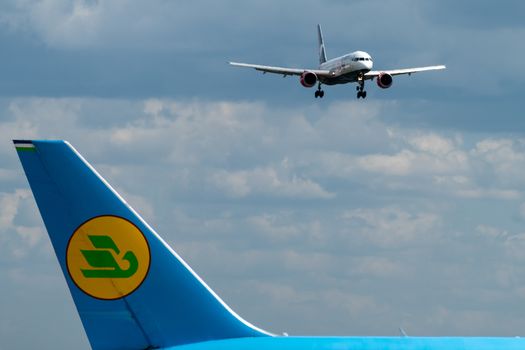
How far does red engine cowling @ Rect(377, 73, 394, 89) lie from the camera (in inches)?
5118

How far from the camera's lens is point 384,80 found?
131m

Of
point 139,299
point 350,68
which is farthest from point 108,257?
point 350,68

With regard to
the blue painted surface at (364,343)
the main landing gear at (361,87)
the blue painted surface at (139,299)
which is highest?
the main landing gear at (361,87)

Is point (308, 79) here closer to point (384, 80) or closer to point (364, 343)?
point (384, 80)

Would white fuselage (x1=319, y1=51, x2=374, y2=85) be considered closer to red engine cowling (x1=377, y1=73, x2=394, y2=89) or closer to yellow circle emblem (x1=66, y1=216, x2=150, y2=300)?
red engine cowling (x1=377, y1=73, x2=394, y2=89)

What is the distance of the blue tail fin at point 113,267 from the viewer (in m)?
25.0

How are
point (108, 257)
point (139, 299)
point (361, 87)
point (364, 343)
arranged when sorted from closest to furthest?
point (364, 343), point (139, 299), point (108, 257), point (361, 87)

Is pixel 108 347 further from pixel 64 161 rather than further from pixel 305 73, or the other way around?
pixel 305 73

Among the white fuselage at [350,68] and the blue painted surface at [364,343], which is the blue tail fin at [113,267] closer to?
the blue painted surface at [364,343]

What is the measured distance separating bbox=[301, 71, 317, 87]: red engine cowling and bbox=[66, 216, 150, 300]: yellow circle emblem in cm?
10475

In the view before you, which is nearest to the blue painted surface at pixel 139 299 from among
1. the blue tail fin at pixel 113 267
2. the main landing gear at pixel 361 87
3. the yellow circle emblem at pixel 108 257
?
the blue tail fin at pixel 113 267

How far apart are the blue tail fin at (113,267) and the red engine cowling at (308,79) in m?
105

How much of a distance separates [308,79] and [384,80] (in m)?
8.79

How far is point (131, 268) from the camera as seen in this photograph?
25281mm
